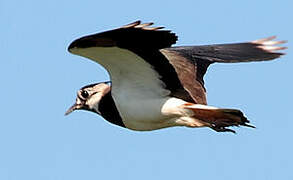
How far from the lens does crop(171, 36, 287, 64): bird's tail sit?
1136cm

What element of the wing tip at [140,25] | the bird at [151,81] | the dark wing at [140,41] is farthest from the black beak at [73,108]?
the wing tip at [140,25]

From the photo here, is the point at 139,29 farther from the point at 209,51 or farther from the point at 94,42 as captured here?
the point at 209,51

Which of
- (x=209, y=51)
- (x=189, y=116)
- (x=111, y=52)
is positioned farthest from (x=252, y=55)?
(x=111, y=52)

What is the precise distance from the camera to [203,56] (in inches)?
459

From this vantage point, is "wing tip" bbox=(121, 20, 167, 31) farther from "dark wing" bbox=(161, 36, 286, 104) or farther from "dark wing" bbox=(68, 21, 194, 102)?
"dark wing" bbox=(161, 36, 286, 104)

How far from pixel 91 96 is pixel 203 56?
1650 millimetres

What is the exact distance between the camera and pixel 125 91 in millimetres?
10508

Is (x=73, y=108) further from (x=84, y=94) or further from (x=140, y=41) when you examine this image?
(x=140, y=41)

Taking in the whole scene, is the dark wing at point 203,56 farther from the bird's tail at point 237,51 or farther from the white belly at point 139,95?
the white belly at point 139,95

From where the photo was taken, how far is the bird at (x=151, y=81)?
9.42 meters

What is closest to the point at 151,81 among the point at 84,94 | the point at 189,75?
the point at 189,75

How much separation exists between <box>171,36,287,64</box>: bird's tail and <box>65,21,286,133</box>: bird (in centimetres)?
1

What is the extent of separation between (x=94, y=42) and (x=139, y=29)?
588mm

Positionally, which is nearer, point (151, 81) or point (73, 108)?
point (151, 81)
